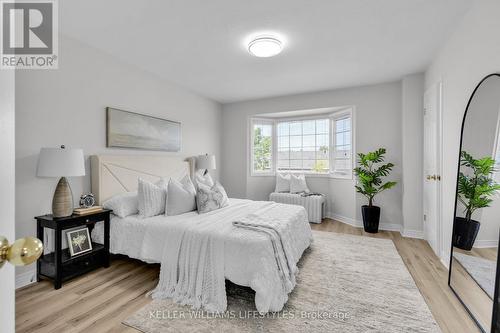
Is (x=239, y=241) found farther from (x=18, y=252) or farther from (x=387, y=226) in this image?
(x=387, y=226)

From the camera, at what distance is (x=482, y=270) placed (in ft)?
5.62

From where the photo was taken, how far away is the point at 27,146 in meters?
2.28

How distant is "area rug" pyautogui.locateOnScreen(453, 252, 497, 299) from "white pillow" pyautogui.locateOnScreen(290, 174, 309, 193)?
9.85 feet

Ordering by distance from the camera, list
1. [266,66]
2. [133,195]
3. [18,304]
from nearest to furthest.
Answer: [18,304] → [133,195] → [266,66]

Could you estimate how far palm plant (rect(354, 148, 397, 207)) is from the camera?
3906mm

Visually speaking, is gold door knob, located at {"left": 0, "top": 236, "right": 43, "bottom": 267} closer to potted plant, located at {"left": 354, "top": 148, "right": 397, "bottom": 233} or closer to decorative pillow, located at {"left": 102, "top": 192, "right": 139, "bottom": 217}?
decorative pillow, located at {"left": 102, "top": 192, "right": 139, "bottom": 217}

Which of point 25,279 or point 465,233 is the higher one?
point 465,233

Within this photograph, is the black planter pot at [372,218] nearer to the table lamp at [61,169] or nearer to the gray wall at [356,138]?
the gray wall at [356,138]

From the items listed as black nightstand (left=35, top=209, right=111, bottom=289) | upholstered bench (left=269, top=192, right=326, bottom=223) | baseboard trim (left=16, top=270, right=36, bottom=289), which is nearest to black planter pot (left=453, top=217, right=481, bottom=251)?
upholstered bench (left=269, top=192, right=326, bottom=223)

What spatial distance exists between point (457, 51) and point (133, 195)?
390 centimetres

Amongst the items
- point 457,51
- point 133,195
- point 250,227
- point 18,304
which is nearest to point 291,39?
point 457,51

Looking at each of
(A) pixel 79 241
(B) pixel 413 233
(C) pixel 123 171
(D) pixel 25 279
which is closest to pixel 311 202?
(B) pixel 413 233

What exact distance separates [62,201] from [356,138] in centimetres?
438

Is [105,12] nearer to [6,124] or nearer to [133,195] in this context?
[133,195]
